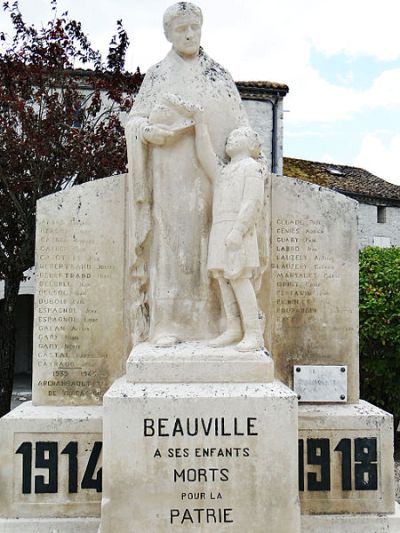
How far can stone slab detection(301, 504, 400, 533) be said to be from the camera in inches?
170

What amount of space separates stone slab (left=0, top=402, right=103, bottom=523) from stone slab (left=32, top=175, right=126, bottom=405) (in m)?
0.33

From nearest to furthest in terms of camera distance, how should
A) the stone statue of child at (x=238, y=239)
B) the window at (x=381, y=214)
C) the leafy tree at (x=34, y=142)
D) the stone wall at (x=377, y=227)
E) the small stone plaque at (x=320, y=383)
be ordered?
the stone statue of child at (x=238, y=239)
the small stone plaque at (x=320, y=383)
the leafy tree at (x=34, y=142)
the stone wall at (x=377, y=227)
the window at (x=381, y=214)

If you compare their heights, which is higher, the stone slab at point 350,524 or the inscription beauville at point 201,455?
the inscription beauville at point 201,455

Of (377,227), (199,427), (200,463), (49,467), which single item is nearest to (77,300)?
(49,467)

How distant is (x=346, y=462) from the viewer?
452 centimetres

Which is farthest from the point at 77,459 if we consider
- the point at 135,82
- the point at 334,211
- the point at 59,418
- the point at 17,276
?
the point at 135,82

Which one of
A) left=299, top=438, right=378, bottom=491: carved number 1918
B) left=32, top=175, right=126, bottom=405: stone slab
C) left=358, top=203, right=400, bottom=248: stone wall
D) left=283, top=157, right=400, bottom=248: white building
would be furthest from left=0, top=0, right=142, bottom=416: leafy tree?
left=358, top=203, right=400, bottom=248: stone wall

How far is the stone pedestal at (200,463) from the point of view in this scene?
11.9 feet

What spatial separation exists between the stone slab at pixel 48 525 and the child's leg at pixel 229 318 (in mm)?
1589

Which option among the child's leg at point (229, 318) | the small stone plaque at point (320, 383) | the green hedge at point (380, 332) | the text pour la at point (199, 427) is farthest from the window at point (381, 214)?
Answer: the text pour la at point (199, 427)

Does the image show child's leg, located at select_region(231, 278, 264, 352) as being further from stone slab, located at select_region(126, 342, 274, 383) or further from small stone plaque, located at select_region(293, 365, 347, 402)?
small stone plaque, located at select_region(293, 365, 347, 402)

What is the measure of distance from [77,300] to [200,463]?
5.86ft

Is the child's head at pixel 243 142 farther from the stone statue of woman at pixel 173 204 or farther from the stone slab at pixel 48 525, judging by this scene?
the stone slab at pixel 48 525

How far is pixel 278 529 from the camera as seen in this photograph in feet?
11.9
